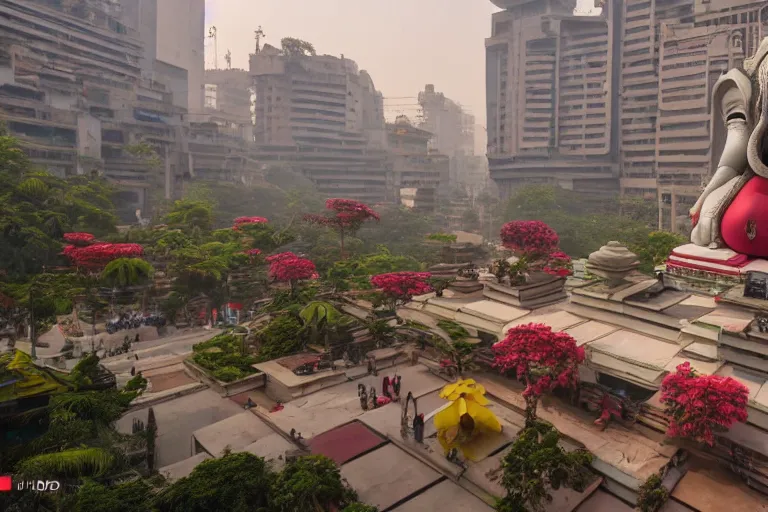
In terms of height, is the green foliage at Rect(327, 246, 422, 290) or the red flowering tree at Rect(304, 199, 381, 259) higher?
the red flowering tree at Rect(304, 199, 381, 259)

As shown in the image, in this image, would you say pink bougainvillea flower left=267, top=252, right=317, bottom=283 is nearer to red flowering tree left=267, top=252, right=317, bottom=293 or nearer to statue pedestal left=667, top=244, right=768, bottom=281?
red flowering tree left=267, top=252, right=317, bottom=293

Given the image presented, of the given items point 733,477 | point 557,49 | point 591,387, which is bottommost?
point 733,477

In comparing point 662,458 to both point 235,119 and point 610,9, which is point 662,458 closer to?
point 610,9

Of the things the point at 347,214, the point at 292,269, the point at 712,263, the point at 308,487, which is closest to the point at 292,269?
the point at 292,269

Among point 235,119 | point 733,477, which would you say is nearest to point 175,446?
point 733,477

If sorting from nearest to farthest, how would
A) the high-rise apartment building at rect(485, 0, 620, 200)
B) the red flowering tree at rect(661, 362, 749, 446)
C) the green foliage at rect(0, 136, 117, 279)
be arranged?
the red flowering tree at rect(661, 362, 749, 446) → the green foliage at rect(0, 136, 117, 279) → the high-rise apartment building at rect(485, 0, 620, 200)

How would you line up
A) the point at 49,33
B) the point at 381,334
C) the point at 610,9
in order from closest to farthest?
the point at 381,334, the point at 49,33, the point at 610,9

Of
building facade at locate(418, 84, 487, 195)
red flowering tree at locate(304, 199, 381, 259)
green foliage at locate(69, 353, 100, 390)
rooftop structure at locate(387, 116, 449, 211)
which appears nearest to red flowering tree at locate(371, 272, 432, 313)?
green foliage at locate(69, 353, 100, 390)

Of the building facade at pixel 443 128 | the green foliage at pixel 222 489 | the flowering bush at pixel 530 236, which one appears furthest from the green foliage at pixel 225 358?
the building facade at pixel 443 128
